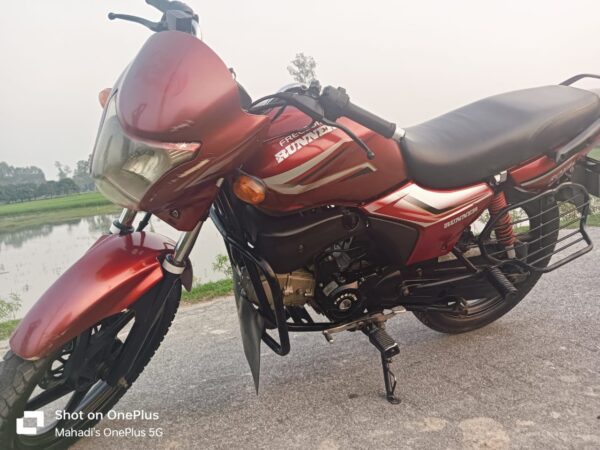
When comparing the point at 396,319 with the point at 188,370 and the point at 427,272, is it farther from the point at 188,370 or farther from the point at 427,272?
the point at 188,370

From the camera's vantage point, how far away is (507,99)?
2.05 m

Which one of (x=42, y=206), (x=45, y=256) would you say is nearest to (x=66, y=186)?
(x=42, y=206)

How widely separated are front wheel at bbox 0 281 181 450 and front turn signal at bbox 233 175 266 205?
492 mm

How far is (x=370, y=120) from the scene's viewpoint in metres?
1.46

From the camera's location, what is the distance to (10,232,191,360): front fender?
1.44 meters

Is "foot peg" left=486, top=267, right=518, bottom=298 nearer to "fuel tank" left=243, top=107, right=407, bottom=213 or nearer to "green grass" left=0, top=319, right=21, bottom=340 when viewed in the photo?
"fuel tank" left=243, top=107, right=407, bottom=213

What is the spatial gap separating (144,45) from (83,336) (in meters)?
0.99

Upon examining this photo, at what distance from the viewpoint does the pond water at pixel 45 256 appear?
5348mm

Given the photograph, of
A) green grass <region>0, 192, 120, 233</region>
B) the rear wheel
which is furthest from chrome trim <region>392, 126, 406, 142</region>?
green grass <region>0, 192, 120, 233</region>

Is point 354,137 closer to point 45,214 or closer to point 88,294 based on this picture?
point 88,294

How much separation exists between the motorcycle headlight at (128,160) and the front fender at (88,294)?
26 cm

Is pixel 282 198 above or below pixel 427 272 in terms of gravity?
above

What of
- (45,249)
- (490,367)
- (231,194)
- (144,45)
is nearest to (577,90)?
(490,367)

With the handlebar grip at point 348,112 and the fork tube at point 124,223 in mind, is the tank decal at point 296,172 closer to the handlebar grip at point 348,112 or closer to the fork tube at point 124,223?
the handlebar grip at point 348,112
